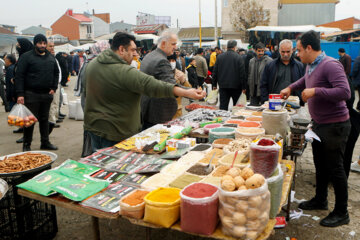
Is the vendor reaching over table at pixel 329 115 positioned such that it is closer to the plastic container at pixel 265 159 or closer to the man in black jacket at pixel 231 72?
the plastic container at pixel 265 159

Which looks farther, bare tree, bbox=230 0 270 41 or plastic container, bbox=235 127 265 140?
bare tree, bbox=230 0 270 41

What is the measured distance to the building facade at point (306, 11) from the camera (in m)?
39.6

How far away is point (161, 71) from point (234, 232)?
249 cm

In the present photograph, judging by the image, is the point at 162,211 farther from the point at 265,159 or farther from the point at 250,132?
the point at 250,132

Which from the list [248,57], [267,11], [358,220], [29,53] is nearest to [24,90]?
[29,53]

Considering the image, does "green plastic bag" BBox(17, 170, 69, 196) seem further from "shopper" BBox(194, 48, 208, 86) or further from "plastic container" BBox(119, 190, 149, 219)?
"shopper" BBox(194, 48, 208, 86)

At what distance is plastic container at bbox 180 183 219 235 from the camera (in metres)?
1.80

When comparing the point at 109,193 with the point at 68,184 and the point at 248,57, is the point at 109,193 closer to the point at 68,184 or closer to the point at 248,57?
the point at 68,184

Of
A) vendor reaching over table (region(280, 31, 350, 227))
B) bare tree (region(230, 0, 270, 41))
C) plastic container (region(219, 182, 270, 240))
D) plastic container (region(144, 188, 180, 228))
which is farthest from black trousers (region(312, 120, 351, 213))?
bare tree (region(230, 0, 270, 41))

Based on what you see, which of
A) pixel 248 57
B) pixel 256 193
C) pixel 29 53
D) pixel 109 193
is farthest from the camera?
pixel 248 57

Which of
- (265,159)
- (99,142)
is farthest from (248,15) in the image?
(265,159)

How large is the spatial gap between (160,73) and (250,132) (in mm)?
1435

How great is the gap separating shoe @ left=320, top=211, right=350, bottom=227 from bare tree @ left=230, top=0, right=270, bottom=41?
32703 millimetres

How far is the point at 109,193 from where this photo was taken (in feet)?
7.57
